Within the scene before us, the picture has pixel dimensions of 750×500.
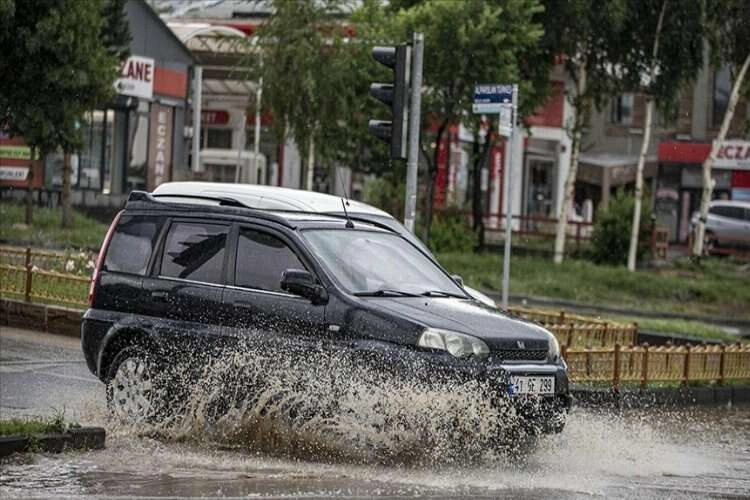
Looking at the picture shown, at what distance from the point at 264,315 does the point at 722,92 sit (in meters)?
52.6

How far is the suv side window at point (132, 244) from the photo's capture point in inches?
474

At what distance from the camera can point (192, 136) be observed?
53750mm

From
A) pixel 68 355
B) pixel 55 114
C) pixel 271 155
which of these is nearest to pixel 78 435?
pixel 68 355

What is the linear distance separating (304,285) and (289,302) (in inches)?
8.6

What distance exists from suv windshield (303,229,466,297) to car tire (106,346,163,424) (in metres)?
1.47

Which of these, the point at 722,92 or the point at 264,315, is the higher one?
the point at 722,92

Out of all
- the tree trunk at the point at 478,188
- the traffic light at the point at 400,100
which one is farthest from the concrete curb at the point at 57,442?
the tree trunk at the point at 478,188

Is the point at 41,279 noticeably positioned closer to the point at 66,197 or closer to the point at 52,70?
the point at 52,70

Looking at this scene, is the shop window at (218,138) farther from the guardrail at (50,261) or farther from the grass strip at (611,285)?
the guardrail at (50,261)

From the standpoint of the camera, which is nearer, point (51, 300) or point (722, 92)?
point (51, 300)

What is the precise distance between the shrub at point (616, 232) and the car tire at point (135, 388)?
32.0 metres

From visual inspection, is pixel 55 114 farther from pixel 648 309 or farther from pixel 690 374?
pixel 690 374

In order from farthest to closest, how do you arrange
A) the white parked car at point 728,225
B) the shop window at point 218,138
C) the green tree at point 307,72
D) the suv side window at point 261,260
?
the shop window at point 218,138, the white parked car at point 728,225, the green tree at point 307,72, the suv side window at point 261,260

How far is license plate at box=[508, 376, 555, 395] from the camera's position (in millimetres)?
10523
